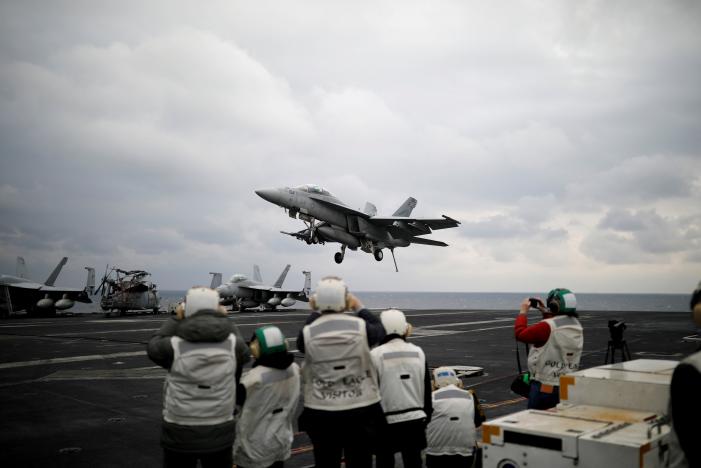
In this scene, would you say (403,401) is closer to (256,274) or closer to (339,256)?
(339,256)

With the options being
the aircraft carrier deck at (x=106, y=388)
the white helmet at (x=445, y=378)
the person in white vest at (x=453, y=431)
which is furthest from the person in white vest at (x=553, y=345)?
the aircraft carrier deck at (x=106, y=388)

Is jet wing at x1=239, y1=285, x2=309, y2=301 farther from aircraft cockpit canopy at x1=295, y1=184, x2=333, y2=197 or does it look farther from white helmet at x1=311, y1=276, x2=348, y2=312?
white helmet at x1=311, y1=276, x2=348, y2=312

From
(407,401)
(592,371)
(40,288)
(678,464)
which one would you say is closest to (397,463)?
(407,401)

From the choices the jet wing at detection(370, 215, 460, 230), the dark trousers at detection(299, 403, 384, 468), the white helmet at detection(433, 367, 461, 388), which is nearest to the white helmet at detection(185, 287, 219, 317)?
the dark trousers at detection(299, 403, 384, 468)

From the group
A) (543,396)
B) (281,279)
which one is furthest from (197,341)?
(281,279)

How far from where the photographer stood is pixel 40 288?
171 ft

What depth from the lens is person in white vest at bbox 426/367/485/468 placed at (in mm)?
5516

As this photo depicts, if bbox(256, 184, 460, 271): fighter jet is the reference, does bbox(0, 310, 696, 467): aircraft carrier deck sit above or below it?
below

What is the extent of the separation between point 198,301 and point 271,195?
30634 mm

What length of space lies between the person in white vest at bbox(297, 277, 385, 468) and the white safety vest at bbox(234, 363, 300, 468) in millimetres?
274

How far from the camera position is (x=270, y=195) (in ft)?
115

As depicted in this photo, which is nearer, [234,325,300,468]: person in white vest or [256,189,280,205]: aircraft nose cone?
[234,325,300,468]: person in white vest

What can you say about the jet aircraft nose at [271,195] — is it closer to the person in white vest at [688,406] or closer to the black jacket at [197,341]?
the black jacket at [197,341]

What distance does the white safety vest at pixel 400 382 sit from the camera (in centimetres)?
527
